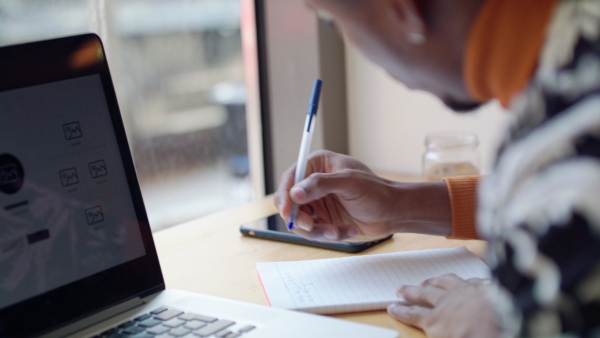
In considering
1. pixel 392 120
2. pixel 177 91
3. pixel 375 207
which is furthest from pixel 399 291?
pixel 177 91

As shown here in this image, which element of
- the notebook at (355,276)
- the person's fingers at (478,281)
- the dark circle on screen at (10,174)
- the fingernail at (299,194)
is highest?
the dark circle on screen at (10,174)

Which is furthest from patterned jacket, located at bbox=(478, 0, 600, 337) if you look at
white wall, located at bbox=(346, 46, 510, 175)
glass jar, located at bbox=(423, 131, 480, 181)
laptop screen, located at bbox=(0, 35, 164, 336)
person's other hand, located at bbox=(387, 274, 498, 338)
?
white wall, located at bbox=(346, 46, 510, 175)

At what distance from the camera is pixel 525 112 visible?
1.37 ft

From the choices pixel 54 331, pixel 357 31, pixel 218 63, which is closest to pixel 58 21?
pixel 218 63

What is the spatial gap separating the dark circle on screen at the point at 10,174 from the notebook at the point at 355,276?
287mm

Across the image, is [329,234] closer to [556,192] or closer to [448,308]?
[448,308]

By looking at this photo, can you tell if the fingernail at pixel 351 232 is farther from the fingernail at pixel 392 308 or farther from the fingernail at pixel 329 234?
the fingernail at pixel 392 308

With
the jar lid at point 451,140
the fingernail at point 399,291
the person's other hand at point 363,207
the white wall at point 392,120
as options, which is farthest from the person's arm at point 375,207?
the white wall at point 392,120

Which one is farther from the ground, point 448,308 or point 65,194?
point 65,194

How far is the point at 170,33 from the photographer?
4.80 feet

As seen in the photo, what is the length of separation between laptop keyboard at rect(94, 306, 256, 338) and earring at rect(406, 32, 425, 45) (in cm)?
31

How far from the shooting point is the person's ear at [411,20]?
481 mm

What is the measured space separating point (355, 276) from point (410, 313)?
128 mm

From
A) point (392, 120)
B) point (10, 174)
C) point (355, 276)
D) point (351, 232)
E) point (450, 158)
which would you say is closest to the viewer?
point (10, 174)
